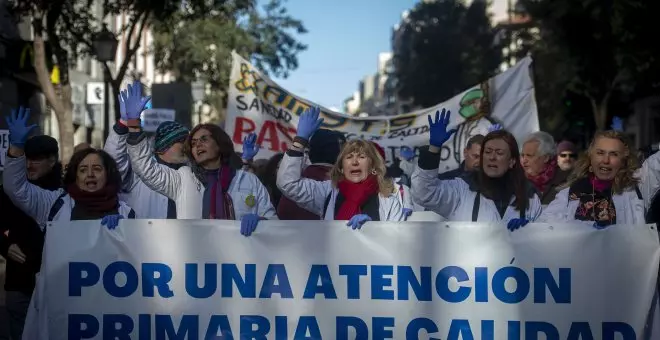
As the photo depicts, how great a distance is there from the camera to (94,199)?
518cm

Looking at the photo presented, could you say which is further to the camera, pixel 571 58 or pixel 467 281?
pixel 571 58

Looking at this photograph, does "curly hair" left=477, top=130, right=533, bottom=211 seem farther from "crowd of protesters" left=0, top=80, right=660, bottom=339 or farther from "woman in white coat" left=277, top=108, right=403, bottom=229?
"woman in white coat" left=277, top=108, right=403, bottom=229

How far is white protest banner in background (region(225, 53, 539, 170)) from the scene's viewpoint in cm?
1003

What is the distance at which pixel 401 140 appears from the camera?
10141 mm

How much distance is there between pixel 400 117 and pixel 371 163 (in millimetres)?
5050

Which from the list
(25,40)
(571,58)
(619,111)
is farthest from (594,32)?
(25,40)

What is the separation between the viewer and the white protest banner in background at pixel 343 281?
4.55 metres

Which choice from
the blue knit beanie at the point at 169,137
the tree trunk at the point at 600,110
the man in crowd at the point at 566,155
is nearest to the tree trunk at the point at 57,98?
the man in crowd at the point at 566,155

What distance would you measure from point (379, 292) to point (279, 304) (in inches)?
18.7

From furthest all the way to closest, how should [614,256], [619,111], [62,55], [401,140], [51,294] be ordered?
[619,111] → [62,55] → [401,140] → [51,294] → [614,256]

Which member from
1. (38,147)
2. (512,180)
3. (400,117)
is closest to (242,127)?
(400,117)

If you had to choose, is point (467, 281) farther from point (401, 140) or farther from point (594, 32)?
point (594, 32)

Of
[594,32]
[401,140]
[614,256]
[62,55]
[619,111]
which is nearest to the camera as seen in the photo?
[614,256]

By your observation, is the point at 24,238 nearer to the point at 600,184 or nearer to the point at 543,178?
the point at 600,184
